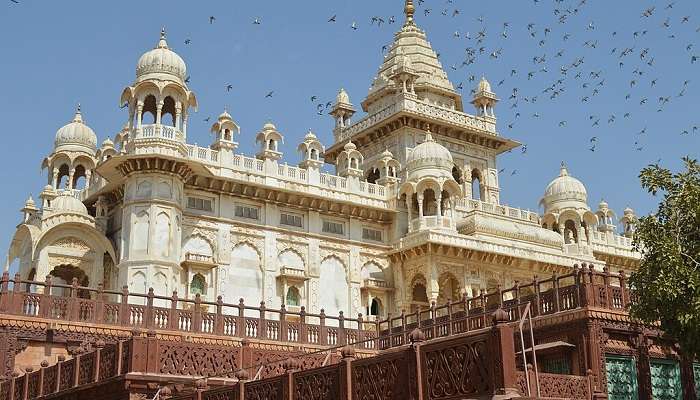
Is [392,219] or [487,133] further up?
[487,133]

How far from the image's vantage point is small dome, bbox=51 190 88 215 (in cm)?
2859

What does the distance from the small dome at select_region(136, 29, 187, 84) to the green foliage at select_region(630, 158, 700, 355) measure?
1739 centimetres

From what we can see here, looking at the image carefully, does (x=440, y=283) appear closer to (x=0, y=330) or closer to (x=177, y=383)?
(x=0, y=330)

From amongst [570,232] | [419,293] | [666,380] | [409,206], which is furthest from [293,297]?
[666,380]

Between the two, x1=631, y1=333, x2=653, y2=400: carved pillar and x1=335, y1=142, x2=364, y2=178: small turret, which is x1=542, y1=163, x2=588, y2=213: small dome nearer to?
x1=335, y1=142, x2=364, y2=178: small turret


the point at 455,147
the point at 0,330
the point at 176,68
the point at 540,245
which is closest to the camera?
the point at 0,330

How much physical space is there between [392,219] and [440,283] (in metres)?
3.08

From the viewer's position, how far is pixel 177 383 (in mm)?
13742

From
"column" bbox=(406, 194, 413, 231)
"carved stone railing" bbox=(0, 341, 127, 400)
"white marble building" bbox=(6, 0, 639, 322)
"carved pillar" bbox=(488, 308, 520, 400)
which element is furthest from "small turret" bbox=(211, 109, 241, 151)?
"carved pillar" bbox=(488, 308, 520, 400)

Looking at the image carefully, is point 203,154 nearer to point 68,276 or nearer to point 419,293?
point 68,276

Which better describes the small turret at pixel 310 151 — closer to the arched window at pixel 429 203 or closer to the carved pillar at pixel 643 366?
the arched window at pixel 429 203

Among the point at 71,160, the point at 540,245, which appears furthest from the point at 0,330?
the point at 540,245

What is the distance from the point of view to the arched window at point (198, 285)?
28.8 m

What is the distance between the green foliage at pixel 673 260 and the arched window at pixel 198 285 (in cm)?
1615
